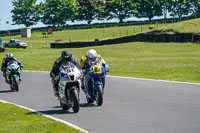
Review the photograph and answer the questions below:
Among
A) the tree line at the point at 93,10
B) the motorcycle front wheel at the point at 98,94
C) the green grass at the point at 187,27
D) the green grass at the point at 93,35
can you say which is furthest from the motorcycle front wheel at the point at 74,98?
the tree line at the point at 93,10

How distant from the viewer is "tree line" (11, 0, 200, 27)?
117 metres

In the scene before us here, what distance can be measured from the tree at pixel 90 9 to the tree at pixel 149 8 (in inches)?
391

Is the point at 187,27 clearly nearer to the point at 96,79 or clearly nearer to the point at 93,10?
the point at 96,79

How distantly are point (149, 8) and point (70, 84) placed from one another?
109 meters

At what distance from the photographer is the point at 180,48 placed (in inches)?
1597

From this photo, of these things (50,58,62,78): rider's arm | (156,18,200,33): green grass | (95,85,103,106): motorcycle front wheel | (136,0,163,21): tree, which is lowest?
(95,85,103,106): motorcycle front wheel

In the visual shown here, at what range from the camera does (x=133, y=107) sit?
39.4 feet

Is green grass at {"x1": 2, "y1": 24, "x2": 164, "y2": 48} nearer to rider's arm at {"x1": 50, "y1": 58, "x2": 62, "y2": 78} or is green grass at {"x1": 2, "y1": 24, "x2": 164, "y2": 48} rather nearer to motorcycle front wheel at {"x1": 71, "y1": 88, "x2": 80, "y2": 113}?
rider's arm at {"x1": 50, "y1": 58, "x2": 62, "y2": 78}

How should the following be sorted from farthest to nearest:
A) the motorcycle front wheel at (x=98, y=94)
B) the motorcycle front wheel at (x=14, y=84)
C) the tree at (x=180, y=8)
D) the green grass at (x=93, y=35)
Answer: the tree at (x=180, y=8), the green grass at (x=93, y=35), the motorcycle front wheel at (x=14, y=84), the motorcycle front wheel at (x=98, y=94)

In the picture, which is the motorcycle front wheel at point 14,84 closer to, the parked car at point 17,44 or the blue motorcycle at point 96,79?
the blue motorcycle at point 96,79

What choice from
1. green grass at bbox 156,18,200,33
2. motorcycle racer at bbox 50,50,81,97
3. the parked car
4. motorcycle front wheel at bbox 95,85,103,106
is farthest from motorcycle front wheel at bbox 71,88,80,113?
the parked car

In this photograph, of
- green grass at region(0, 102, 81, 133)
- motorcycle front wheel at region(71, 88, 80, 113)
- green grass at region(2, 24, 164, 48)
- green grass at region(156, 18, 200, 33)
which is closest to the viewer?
green grass at region(0, 102, 81, 133)

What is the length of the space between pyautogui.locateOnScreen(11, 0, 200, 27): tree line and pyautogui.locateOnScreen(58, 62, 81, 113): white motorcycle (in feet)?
343

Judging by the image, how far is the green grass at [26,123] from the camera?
906 centimetres
